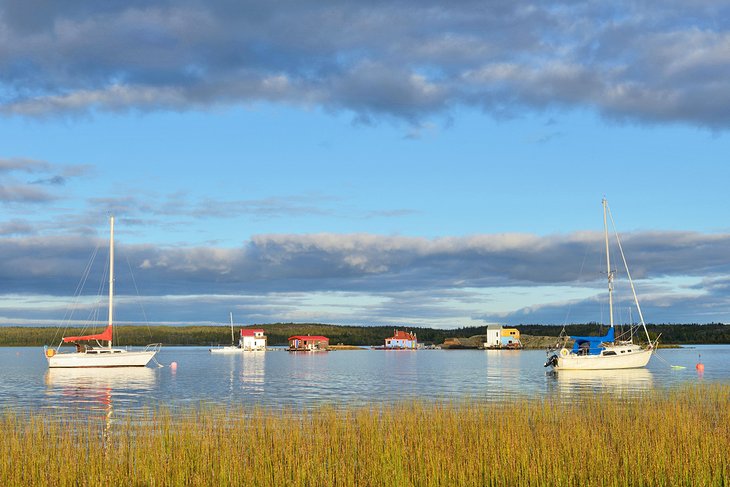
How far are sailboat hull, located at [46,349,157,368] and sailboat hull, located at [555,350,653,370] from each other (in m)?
47.8

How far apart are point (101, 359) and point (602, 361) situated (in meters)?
55.4

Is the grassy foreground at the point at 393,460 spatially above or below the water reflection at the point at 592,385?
above

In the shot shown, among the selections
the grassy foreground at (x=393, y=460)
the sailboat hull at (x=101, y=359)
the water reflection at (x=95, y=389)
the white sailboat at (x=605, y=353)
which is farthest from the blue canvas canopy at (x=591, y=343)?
the grassy foreground at (x=393, y=460)

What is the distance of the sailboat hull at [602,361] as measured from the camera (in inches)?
3110

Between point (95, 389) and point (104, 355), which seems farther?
point (104, 355)

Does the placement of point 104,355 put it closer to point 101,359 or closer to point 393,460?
point 101,359

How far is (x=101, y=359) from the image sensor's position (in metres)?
83.6

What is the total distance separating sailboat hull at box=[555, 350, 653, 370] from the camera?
259 feet

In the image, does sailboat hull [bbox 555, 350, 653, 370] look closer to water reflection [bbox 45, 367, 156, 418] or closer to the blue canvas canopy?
the blue canvas canopy

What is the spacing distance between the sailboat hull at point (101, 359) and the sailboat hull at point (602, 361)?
1883 inches

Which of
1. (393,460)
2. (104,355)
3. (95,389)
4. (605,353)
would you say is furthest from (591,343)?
(393,460)

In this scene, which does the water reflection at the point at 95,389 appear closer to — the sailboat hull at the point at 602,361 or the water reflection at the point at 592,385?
the water reflection at the point at 592,385

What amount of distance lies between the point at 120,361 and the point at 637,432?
71.9m

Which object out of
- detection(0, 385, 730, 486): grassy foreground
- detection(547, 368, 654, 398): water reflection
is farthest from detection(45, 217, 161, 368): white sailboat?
detection(0, 385, 730, 486): grassy foreground
